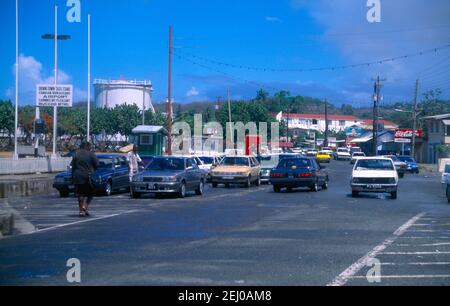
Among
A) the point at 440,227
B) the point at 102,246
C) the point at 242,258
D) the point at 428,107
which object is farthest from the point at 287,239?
the point at 428,107

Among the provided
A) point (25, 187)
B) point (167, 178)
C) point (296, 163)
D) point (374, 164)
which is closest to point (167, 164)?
point (167, 178)

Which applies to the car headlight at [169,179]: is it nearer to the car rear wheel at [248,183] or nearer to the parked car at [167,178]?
the parked car at [167,178]

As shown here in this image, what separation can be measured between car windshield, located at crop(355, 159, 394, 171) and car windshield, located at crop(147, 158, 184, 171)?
23.6 feet

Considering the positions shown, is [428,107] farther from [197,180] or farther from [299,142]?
[197,180]

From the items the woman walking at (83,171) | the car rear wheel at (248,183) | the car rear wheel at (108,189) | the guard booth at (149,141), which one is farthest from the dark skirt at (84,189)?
the guard booth at (149,141)

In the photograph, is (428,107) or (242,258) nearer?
(242,258)

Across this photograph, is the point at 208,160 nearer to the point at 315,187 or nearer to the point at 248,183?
the point at 248,183

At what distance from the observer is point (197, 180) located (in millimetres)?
25500

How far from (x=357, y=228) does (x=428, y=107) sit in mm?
95844

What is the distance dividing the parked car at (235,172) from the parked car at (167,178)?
615 cm

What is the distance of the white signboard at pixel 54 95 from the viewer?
34.8 meters

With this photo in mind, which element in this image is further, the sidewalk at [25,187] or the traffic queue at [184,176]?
the sidewalk at [25,187]

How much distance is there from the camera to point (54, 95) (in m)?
34.8
